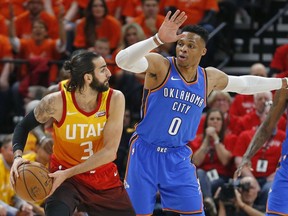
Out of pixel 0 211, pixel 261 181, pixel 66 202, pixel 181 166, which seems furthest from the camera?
pixel 261 181

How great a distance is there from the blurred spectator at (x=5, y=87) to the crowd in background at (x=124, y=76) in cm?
1

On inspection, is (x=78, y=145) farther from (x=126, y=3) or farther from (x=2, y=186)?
(x=126, y=3)

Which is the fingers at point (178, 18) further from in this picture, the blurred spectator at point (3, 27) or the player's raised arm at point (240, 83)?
the blurred spectator at point (3, 27)

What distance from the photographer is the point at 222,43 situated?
40.2 feet

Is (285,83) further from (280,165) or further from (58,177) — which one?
(58,177)

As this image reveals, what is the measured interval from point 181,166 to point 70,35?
4971 millimetres

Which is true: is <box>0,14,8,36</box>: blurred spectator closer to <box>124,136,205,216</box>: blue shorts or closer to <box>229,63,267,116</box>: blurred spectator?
<box>229,63,267,116</box>: blurred spectator

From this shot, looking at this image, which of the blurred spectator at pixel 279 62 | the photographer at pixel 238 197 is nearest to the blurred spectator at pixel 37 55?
the blurred spectator at pixel 279 62

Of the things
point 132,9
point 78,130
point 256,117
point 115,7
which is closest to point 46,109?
point 78,130

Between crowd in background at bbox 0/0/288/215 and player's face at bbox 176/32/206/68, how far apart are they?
2.04 meters

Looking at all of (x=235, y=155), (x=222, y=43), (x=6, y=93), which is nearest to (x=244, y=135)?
(x=235, y=155)

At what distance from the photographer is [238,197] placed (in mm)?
9586

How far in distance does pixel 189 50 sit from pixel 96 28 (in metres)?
4.35

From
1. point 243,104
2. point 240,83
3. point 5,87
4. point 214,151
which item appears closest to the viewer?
point 240,83
